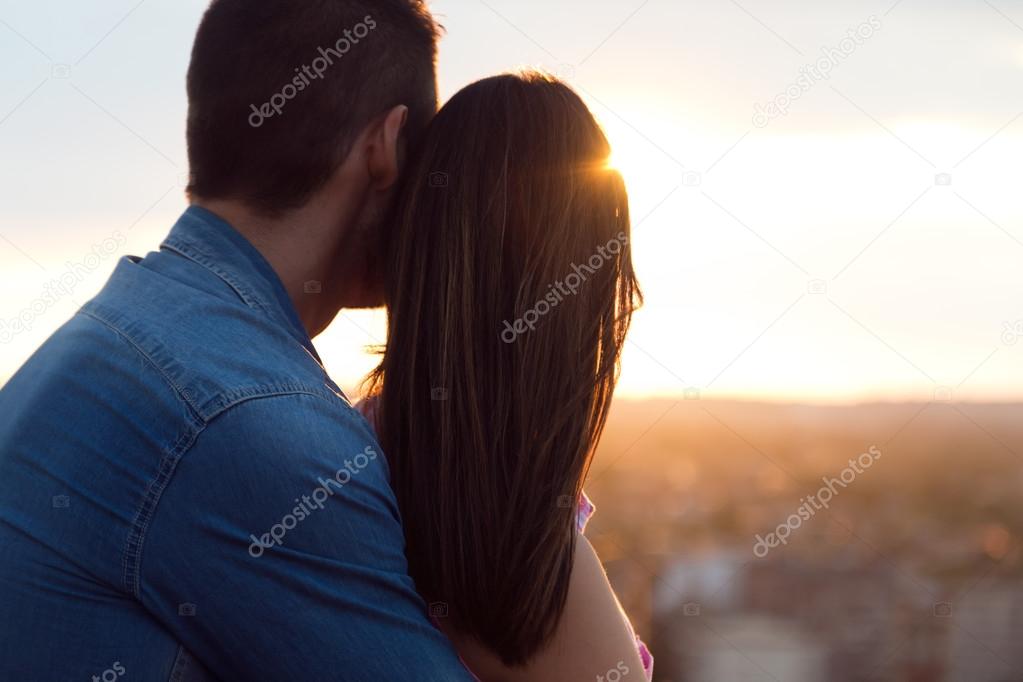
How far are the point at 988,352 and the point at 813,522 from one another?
22.2m

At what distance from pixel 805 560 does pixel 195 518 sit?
69.2 feet

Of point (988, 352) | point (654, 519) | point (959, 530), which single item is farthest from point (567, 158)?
point (959, 530)

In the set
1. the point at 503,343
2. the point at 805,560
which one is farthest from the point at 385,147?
the point at 805,560

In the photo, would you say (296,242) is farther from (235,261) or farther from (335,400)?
(335,400)

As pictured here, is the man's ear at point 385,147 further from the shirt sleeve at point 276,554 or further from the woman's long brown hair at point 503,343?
the shirt sleeve at point 276,554

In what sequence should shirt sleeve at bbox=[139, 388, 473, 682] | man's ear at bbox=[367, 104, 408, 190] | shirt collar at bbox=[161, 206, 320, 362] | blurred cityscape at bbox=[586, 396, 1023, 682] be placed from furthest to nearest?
1. blurred cityscape at bbox=[586, 396, 1023, 682]
2. man's ear at bbox=[367, 104, 408, 190]
3. shirt collar at bbox=[161, 206, 320, 362]
4. shirt sleeve at bbox=[139, 388, 473, 682]

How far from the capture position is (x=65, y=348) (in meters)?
0.88

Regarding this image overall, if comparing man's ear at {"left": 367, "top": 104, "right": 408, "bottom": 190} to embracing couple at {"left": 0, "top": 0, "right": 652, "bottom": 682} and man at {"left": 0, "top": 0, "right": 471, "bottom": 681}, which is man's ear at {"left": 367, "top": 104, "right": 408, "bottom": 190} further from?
A: man at {"left": 0, "top": 0, "right": 471, "bottom": 681}

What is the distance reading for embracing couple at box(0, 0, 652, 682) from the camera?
0.80 meters

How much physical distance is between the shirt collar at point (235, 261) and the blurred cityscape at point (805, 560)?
11807 millimetres

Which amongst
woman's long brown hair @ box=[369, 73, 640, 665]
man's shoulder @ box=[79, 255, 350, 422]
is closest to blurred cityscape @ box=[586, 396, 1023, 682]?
woman's long brown hair @ box=[369, 73, 640, 665]

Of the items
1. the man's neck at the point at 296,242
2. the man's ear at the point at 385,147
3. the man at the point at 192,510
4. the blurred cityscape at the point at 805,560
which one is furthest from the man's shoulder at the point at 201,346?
the blurred cityscape at the point at 805,560

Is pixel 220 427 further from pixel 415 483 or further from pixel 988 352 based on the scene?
pixel 988 352

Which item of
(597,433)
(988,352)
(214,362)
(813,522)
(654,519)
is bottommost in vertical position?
(813,522)
